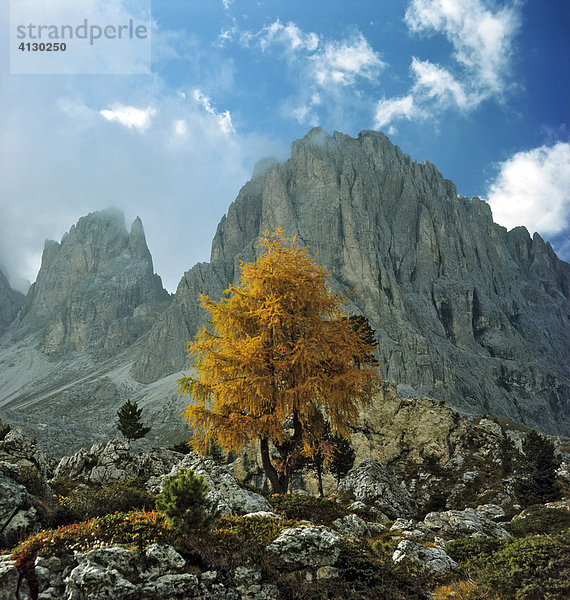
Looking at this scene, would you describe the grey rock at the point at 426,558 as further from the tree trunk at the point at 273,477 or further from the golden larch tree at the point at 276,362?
the tree trunk at the point at 273,477

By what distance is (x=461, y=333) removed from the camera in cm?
17338

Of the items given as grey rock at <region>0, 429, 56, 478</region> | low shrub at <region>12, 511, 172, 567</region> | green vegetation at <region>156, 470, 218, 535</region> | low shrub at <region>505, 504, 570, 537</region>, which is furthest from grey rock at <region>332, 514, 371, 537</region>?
grey rock at <region>0, 429, 56, 478</region>

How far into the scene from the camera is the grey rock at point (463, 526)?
622 inches

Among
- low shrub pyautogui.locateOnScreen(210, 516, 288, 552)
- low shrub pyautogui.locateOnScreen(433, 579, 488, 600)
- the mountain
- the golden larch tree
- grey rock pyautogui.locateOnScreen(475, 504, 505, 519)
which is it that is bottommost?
grey rock pyautogui.locateOnScreen(475, 504, 505, 519)

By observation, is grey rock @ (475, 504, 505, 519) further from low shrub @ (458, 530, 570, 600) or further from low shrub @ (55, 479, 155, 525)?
low shrub @ (55, 479, 155, 525)

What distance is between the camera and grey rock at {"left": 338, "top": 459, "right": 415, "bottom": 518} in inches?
773

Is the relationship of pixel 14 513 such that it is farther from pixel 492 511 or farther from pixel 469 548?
pixel 492 511

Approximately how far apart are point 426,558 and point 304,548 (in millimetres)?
3869

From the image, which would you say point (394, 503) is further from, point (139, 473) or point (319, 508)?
point (139, 473)

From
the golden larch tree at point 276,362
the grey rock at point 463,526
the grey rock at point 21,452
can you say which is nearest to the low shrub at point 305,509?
the golden larch tree at point 276,362

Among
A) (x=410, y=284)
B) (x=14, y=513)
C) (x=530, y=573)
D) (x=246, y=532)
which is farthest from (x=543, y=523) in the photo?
(x=410, y=284)

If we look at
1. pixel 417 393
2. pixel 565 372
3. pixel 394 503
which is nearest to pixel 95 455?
pixel 394 503

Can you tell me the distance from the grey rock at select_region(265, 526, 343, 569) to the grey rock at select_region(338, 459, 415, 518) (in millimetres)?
11003

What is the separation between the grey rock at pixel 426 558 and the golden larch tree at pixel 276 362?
500 centimetres
